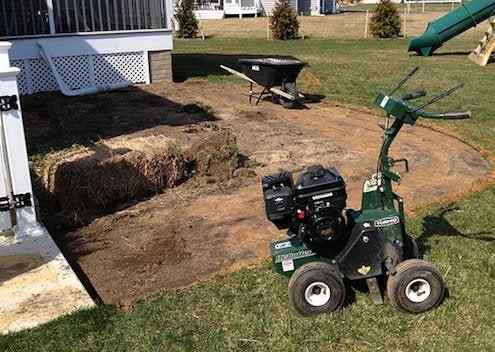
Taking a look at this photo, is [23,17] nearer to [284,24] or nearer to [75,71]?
[75,71]

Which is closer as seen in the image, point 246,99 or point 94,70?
point 246,99

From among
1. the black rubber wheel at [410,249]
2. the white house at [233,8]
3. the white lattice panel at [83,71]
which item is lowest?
the black rubber wheel at [410,249]

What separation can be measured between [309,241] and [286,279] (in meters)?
0.74

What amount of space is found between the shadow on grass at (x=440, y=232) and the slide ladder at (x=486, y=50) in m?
14.6

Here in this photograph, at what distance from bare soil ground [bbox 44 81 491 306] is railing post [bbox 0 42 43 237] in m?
0.51

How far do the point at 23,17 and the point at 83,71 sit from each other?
6.19ft

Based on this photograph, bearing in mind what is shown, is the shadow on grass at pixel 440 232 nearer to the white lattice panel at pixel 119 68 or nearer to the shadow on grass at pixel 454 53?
the white lattice panel at pixel 119 68

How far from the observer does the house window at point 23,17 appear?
1389cm

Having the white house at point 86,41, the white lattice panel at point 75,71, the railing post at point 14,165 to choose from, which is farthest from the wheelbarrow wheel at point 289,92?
the railing post at point 14,165

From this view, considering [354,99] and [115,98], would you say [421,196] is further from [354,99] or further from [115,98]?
[115,98]

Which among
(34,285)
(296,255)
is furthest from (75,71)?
(296,255)

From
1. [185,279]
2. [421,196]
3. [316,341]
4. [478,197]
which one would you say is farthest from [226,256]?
[478,197]

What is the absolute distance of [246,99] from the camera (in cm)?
1366

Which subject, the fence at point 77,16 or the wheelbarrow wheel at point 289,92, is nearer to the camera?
the wheelbarrow wheel at point 289,92
